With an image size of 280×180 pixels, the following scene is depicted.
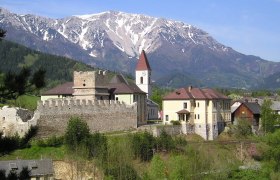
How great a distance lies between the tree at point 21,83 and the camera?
17202mm

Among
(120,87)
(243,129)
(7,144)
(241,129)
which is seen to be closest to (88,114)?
(120,87)

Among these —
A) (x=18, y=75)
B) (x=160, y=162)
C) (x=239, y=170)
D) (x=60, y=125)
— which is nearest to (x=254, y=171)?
(x=239, y=170)

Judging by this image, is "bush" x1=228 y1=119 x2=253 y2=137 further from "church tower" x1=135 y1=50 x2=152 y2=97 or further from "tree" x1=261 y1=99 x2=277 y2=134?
"church tower" x1=135 y1=50 x2=152 y2=97

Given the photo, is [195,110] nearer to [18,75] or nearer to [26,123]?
[26,123]

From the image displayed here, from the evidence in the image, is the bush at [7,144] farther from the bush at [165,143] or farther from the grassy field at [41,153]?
the bush at [165,143]

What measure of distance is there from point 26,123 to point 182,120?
24102 mm

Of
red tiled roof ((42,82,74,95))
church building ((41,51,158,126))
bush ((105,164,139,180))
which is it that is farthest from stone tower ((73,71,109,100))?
bush ((105,164,139,180))

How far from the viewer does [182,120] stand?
68.9 meters

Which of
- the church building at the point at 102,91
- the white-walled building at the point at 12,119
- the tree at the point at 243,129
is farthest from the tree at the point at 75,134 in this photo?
the tree at the point at 243,129

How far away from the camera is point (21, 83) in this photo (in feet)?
57.2

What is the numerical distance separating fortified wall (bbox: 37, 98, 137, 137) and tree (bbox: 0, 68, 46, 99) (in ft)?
109

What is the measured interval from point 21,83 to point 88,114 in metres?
40.1

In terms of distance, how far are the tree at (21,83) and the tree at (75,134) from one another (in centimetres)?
3121

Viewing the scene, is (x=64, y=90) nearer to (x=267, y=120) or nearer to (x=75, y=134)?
(x=75, y=134)
